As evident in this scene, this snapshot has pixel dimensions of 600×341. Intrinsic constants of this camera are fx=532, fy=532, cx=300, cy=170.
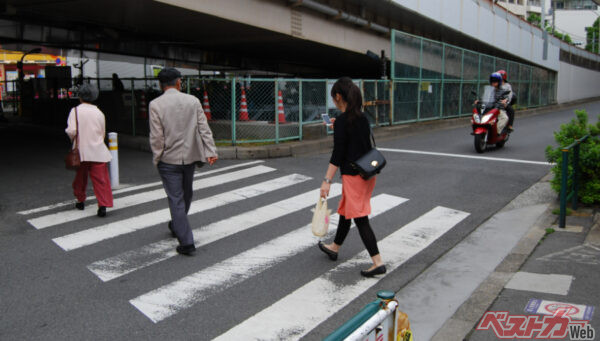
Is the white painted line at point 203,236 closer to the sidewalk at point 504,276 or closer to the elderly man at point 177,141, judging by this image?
the elderly man at point 177,141

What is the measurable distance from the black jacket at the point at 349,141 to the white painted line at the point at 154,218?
3137 mm

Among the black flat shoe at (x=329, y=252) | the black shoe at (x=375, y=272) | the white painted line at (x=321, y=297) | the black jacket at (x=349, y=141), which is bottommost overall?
the white painted line at (x=321, y=297)

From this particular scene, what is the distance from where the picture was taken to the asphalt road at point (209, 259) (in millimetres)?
4039

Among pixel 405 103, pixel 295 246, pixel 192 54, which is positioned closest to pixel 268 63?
pixel 192 54

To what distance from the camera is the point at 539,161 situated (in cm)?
1130

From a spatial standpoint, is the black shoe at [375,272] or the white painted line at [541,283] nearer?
the white painted line at [541,283]

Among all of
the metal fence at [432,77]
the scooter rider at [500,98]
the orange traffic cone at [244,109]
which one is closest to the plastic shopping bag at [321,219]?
the orange traffic cone at [244,109]

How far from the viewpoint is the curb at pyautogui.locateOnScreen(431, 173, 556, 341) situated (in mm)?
3807

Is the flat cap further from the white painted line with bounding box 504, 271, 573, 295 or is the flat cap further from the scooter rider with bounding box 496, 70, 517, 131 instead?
the scooter rider with bounding box 496, 70, 517, 131

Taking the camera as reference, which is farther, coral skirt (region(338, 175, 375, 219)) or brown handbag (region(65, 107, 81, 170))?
brown handbag (region(65, 107, 81, 170))

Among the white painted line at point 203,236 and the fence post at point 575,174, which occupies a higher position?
the fence post at point 575,174

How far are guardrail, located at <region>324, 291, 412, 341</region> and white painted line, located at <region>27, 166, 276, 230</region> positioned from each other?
18.7ft

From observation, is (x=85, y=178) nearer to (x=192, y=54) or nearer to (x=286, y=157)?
(x=286, y=157)

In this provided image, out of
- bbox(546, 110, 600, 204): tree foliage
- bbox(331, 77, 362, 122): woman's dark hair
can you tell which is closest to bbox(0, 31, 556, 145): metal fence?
bbox(546, 110, 600, 204): tree foliage
